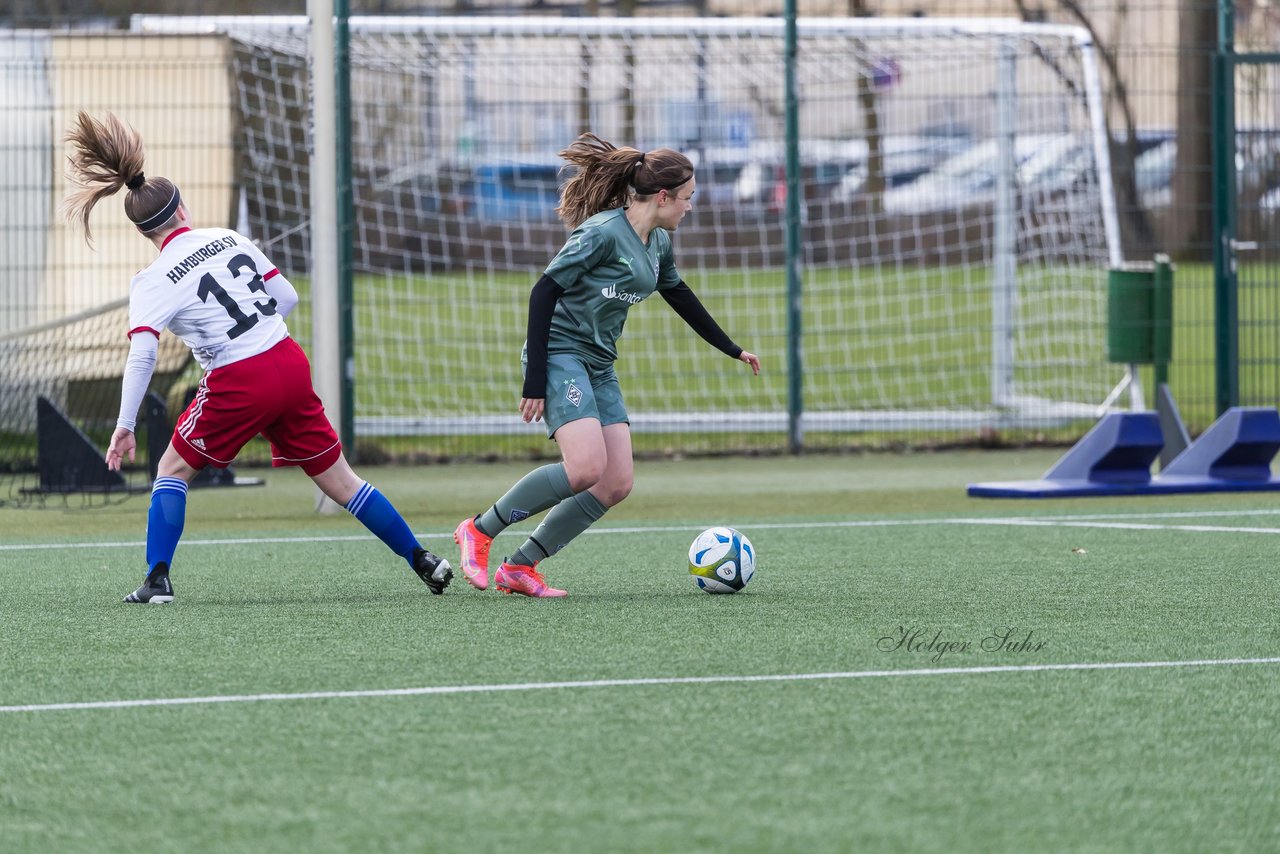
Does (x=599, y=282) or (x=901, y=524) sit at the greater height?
(x=599, y=282)

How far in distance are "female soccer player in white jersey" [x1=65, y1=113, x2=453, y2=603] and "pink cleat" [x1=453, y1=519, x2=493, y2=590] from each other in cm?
8

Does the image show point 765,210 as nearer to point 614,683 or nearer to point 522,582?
point 522,582

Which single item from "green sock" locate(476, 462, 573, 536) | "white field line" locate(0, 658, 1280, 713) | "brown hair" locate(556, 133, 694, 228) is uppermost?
"brown hair" locate(556, 133, 694, 228)

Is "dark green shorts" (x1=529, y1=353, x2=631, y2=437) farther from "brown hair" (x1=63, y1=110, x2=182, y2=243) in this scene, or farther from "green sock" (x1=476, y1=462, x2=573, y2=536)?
"brown hair" (x1=63, y1=110, x2=182, y2=243)

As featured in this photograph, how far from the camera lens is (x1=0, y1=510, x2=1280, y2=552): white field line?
8.84 metres

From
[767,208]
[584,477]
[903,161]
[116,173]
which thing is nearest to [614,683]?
[584,477]

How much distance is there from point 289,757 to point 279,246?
10.5 meters

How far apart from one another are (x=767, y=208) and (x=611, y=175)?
11479 mm

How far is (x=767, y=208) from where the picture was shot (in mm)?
18219

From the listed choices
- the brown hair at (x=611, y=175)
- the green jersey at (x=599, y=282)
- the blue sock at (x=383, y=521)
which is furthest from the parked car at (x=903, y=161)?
the blue sock at (x=383, y=521)

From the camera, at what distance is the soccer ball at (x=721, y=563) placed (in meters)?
6.87

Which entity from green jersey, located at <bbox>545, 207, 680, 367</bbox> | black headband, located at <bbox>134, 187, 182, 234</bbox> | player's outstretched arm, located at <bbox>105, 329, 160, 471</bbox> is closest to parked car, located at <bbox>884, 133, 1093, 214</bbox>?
green jersey, located at <bbox>545, 207, 680, 367</bbox>

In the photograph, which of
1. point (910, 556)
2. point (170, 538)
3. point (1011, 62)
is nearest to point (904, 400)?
point (1011, 62)

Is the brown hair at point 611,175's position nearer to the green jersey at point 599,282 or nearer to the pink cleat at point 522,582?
the green jersey at point 599,282
